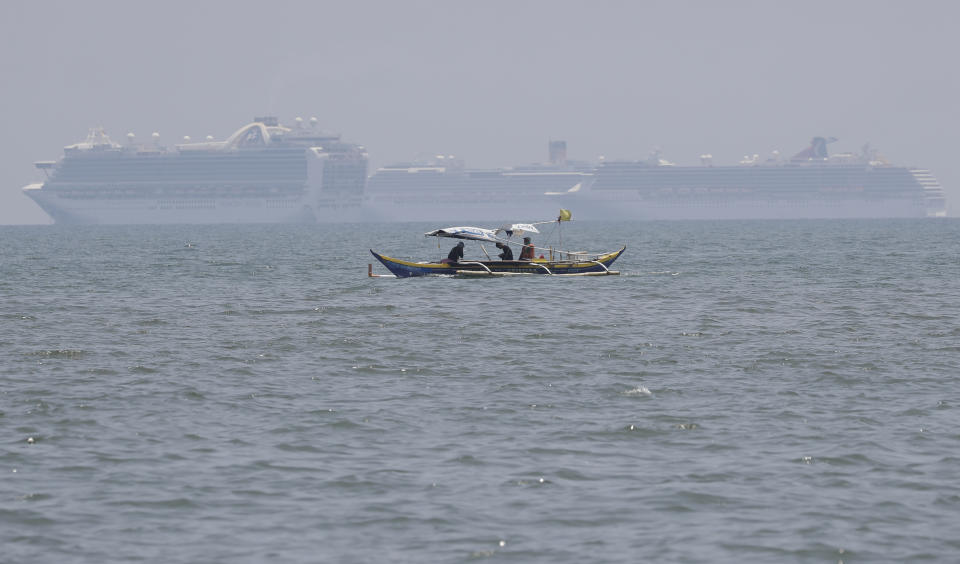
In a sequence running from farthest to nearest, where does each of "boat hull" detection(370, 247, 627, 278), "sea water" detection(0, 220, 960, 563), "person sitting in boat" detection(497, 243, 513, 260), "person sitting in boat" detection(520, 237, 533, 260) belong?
"person sitting in boat" detection(520, 237, 533, 260) < "person sitting in boat" detection(497, 243, 513, 260) < "boat hull" detection(370, 247, 627, 278) < "sea water" detection(0, 220, 960, 563)

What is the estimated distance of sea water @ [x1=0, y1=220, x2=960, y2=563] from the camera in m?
12.4

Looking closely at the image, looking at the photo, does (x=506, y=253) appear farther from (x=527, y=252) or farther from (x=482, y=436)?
(x=482, y=436)

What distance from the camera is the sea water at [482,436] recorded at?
488 inches

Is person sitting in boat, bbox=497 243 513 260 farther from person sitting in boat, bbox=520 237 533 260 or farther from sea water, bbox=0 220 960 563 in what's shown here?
sea water, bbox=0 220 960 563

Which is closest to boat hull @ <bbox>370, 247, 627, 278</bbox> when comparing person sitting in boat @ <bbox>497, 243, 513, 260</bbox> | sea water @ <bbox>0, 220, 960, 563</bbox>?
person sitting in boat @ <bbox>497, 243, 513, 260</bbox>

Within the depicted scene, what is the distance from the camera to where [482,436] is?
Answer: 653 inches

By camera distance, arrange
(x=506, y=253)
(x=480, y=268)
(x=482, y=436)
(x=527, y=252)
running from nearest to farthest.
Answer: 1. (x=482, y=436)
2. (x=480, y=268)
3. (x=506, y=253)
4. (x=527, y=252)

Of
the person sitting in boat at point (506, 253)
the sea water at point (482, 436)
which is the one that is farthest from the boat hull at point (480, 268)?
the sea water at point (482, 436)

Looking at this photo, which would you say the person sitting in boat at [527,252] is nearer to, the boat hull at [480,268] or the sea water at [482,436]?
the boat hull at [480,268]

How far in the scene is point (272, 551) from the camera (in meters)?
11.9

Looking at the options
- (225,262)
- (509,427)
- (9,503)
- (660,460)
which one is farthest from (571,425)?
(225,262)

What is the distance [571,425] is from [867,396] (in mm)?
5098

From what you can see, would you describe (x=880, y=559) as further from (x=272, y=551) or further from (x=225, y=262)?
(x=225, y=262)

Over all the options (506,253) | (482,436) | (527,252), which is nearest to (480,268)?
(506,253)
